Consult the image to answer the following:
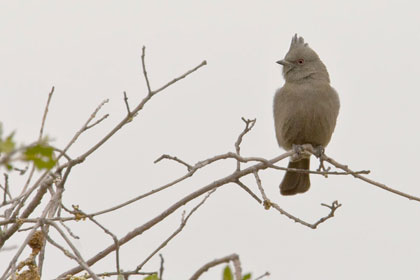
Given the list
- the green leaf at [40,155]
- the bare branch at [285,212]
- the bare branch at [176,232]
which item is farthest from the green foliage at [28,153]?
the bare branch at [285,212]

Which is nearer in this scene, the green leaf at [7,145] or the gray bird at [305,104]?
the green leaf at [7,145]

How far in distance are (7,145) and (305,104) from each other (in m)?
6.43

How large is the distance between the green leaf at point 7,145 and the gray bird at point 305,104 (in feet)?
20.7

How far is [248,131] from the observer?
508cm

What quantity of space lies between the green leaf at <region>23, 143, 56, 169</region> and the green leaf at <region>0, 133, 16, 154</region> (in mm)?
54

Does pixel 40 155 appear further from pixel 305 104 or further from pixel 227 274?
pixel 305 104

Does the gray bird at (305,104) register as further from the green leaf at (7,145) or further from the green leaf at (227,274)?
the green leaf at (7,145)

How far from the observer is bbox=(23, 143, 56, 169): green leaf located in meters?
2.01

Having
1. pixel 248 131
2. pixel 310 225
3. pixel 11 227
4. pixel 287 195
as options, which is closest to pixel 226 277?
pixel 11 227

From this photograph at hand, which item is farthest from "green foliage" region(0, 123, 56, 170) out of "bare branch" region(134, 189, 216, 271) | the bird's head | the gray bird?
the bird's head

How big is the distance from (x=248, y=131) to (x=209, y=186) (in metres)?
0.92

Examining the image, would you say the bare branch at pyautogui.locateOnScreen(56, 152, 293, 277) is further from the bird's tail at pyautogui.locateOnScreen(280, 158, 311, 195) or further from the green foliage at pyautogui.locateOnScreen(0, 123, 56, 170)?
the bird's tail at pyautogui.locateOnScreen(280, 158, 311, 195)

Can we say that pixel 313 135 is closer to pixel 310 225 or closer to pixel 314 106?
pixel 314 106

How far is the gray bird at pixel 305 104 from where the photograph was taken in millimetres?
8227
